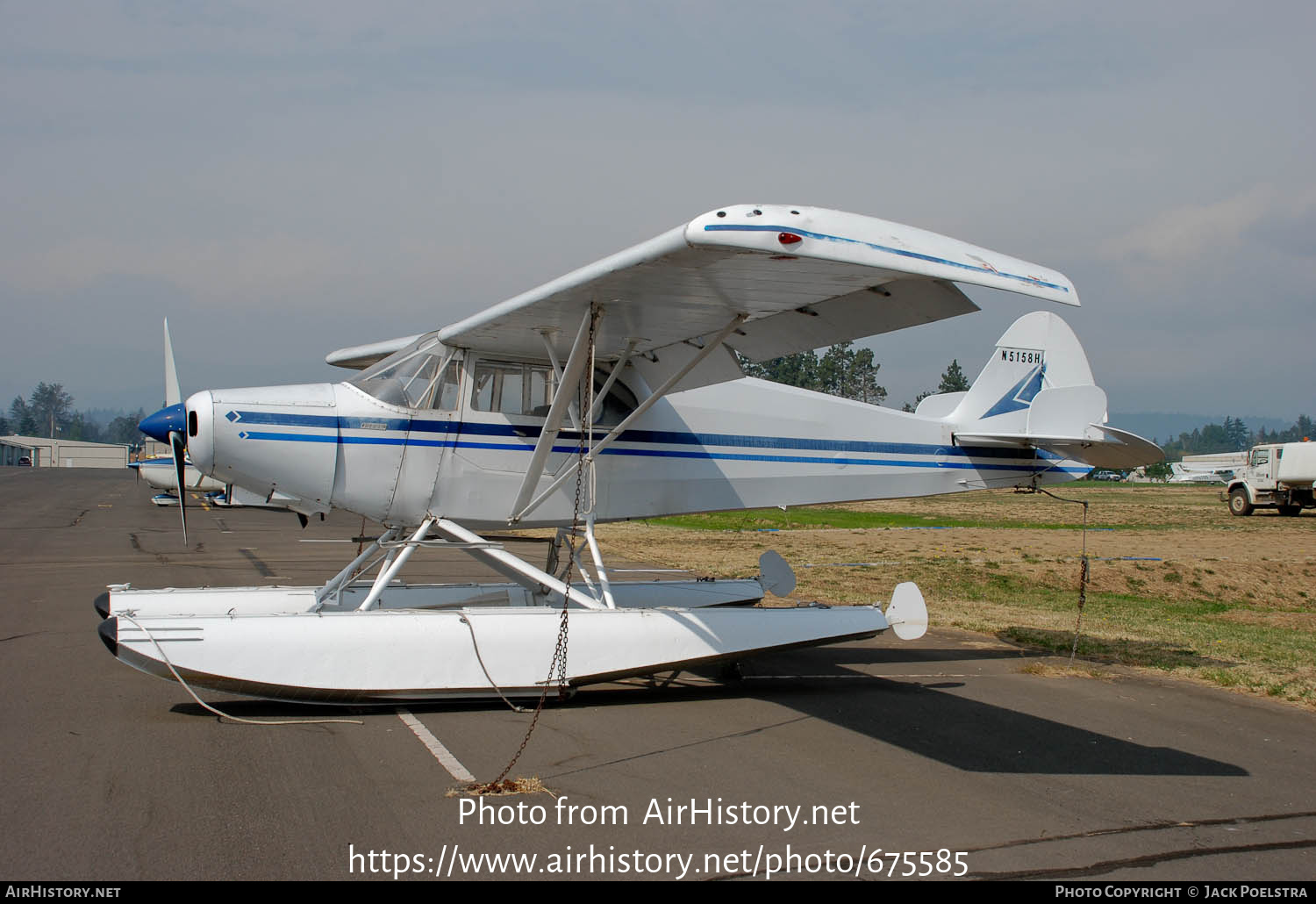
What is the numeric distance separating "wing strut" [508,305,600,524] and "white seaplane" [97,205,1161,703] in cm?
2

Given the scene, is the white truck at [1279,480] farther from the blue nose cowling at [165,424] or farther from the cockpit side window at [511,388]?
the blue nose cowling at [165,424]

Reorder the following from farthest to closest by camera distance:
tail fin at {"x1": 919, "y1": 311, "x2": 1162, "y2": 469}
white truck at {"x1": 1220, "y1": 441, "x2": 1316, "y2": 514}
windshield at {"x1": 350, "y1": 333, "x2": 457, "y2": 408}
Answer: white truck at {"x1": 1220, "y1": 441, "x2": 1316, "y2": 514}
tail fin at {"x1": 919, "y1": 311, "x2": 1162, "y2": 469}
windshield at {"x1": 350, "y1": 333, "x2": 457, "y2": 408}

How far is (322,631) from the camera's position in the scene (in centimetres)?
688

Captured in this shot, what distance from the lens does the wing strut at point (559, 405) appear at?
24.0 feet

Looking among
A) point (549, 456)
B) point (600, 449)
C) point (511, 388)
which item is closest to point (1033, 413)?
point (600, 449)

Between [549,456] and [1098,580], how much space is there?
1044 cm

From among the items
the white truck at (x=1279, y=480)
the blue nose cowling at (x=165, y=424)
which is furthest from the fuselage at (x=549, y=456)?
the white truck at (x=1279, y=480)

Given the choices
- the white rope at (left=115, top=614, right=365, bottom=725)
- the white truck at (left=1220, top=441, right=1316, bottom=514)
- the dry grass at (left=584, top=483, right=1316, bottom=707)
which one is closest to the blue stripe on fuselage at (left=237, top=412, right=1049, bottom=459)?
the white rope at (left=115, top=614, right=365, bottom=725)

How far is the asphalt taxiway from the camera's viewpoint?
416 cm

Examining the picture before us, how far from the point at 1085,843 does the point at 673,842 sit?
190 centimetres

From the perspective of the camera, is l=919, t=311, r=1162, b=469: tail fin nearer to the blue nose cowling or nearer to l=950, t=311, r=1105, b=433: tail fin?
l=950, t=311, r=1105, b=433: tail fin

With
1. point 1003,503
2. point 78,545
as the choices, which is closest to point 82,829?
point 78,545

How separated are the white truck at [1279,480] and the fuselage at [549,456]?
33.4m
